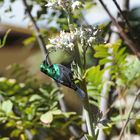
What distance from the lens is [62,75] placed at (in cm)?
75

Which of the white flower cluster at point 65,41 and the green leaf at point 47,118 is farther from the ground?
the white flower cluster at point 65,41

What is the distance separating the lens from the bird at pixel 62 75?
0.75m

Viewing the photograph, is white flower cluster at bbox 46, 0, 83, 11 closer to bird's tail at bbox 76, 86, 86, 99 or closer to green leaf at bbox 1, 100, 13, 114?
bird's tail at bbox 76, 86, 86, 99

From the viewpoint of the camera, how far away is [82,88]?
29.9 inches

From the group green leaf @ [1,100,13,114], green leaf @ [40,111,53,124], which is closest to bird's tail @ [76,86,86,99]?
green leaf @ [40,111,53,124]

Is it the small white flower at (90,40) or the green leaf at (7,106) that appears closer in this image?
the small white flower at (90,40)

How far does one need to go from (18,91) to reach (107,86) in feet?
0.82

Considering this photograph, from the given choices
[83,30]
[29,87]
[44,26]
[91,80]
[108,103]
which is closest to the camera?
[83,30]

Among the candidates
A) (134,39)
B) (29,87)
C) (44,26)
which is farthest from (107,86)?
(44,26)

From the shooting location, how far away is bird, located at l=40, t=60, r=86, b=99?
745 mm

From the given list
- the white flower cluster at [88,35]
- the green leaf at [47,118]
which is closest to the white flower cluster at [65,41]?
the white flower cluster at [88,35]

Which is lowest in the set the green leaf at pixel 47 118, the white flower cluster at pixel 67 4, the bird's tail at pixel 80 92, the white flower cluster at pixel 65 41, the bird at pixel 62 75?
the green leaf at pixel 47 118

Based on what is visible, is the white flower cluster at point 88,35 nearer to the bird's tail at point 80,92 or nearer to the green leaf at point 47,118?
the bird's tail at point 80,92

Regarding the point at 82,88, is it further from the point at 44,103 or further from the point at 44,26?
the point at 44,26
